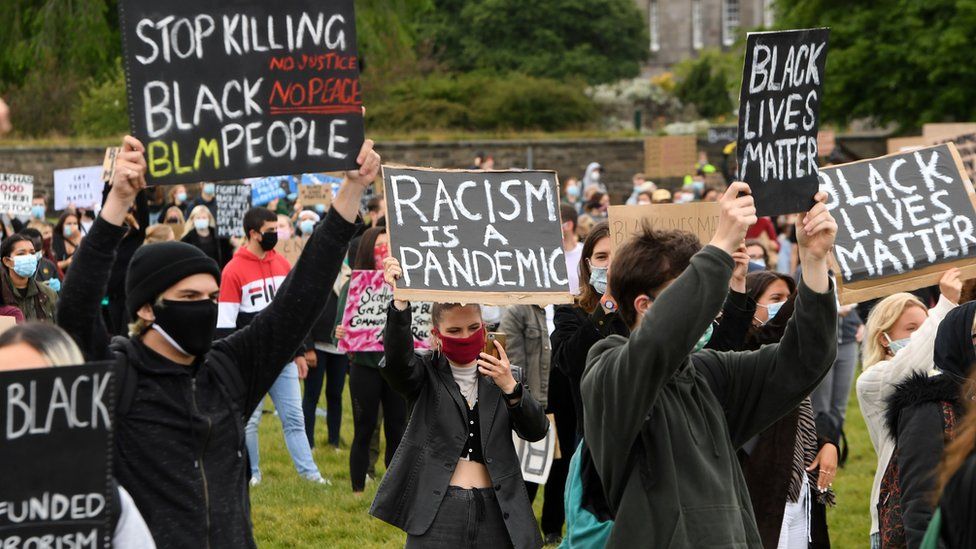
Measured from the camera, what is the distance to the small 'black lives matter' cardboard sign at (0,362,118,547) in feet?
10.2

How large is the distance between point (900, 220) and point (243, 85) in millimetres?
3413

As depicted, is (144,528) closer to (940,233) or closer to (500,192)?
(500,192)

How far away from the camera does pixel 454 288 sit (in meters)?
6.21

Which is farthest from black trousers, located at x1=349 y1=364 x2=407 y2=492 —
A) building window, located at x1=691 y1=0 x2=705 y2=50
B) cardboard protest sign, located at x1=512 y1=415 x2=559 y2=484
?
building window, located at x1=691 y1=0 x2=705 y2=50

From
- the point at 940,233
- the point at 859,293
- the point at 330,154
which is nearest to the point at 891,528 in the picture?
the point at 859,293

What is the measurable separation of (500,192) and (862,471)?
571 centimetres

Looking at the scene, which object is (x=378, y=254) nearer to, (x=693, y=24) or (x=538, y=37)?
(x=538, y=37)

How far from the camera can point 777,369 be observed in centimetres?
403

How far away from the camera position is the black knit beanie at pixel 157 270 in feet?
12.8

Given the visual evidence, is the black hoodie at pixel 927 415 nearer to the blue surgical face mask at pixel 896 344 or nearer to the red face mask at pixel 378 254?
the blue surgical face mask at pixel 896 344

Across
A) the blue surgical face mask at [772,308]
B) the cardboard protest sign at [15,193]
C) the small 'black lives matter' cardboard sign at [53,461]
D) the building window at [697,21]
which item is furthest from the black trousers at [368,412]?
the building window at [697,21]

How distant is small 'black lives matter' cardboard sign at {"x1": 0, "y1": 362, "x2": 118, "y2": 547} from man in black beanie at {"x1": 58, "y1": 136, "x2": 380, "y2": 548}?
581mm

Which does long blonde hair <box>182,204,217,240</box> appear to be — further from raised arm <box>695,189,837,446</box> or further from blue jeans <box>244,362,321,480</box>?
raised arm <box>695,189,837,446</box>

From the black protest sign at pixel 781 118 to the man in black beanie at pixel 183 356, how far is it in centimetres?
129
